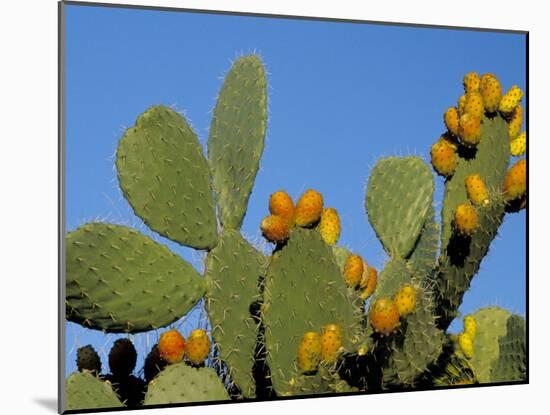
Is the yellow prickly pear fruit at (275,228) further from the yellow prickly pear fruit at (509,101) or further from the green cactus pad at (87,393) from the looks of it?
the yellow prickly pear fruit at (509,101)

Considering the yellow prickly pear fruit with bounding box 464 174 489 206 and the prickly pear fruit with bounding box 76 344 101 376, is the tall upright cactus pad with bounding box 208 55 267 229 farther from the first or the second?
the yellow prickly pear fruit with bounding box 464 174 489 206

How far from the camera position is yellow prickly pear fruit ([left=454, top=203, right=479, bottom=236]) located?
5688mm

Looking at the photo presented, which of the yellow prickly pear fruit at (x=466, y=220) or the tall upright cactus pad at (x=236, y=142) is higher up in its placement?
the tall upright cactus pad at (x=236, y=142)

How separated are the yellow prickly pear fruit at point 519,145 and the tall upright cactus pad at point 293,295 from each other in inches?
44.8

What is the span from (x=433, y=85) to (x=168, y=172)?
53.8 inches

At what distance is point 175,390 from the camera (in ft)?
17.1

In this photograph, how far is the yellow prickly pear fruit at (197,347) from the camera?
523cm

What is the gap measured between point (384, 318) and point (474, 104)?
120 cm

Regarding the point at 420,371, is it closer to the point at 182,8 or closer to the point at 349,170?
the point at 349,170

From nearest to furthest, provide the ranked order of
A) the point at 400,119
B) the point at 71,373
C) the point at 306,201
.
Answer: the point at 71,373 < the point at 306,201 < the point at 400,119

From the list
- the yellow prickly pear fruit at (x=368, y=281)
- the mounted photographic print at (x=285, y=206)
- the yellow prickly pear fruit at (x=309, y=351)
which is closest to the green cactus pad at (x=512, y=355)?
the mounted photographic print at (x=285, y=206)

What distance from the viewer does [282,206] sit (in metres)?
5.38

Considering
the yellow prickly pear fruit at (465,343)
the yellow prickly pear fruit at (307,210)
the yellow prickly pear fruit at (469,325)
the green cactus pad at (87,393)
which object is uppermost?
the yellow prickly pear fruit at (307,210)

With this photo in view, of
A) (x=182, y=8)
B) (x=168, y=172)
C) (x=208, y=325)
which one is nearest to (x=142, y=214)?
(x=168, y=172)
